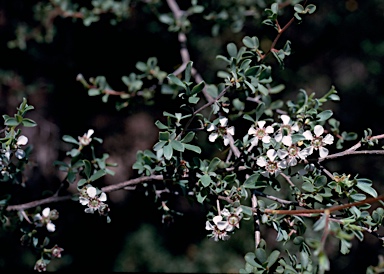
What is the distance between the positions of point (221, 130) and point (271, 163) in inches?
6.8

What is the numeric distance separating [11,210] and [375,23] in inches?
92.1

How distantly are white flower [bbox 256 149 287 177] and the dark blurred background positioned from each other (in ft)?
4.16

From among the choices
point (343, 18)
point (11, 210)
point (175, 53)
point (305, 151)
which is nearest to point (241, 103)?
point (305, 151)

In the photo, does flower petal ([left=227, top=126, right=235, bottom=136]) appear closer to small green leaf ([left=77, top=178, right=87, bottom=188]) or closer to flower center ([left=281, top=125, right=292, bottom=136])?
flower center ([left=281, top=125, right=292, bottom=136])

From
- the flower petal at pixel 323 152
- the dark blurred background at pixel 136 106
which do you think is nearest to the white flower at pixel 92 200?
the flower petal at pixel 323 152

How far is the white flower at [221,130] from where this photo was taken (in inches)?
46.2

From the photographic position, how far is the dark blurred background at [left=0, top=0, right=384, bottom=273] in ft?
8.05

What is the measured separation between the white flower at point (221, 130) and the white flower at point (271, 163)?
0.38 ft

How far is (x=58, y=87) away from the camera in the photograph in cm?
262

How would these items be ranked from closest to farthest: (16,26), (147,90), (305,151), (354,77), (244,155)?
(305,151) < (244,155) < (147,90) < (16,26) < (354,77)

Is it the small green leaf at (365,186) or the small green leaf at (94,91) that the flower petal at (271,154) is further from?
the small green leaf at (94,91)

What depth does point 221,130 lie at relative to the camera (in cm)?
119

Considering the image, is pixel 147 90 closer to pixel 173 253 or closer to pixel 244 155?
pixel 244 155

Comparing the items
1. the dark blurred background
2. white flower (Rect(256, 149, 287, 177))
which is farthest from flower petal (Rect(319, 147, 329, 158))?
the dark blurred background
